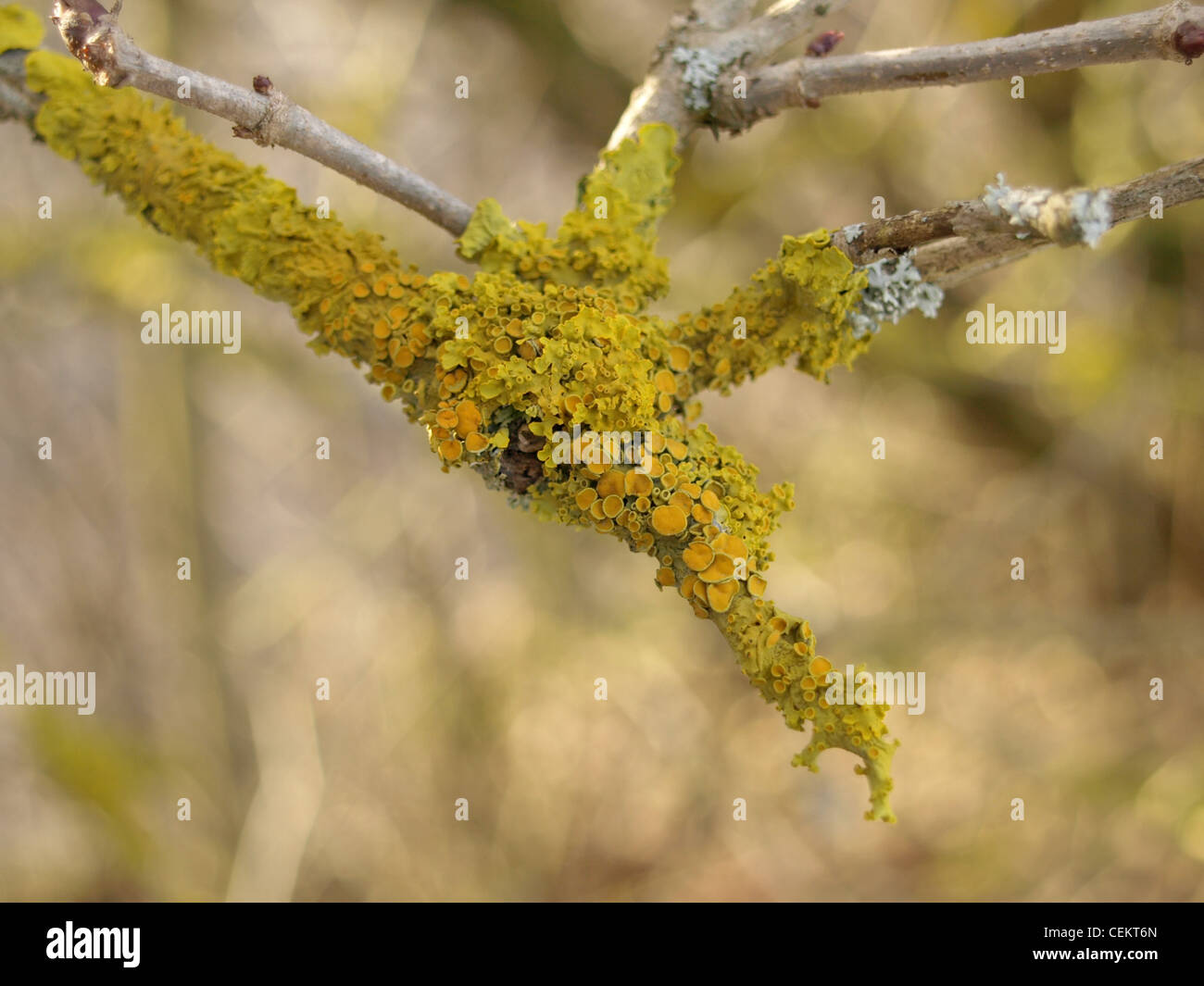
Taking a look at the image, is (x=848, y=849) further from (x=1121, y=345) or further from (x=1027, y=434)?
(x=1121, y=345)

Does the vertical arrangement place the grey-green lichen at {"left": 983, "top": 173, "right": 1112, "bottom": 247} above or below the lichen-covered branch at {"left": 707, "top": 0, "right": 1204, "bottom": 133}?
below

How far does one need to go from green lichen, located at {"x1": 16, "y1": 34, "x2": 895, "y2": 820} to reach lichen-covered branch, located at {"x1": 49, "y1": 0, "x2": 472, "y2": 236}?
58mm

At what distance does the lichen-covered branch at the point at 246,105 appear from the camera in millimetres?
610

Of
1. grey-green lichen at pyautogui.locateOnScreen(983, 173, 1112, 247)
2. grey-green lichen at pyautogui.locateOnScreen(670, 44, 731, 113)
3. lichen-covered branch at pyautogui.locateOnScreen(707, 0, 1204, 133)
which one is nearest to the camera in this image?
grey-green lichen at pyautogui.locateOnScreen(983, 173, 1112, 247)

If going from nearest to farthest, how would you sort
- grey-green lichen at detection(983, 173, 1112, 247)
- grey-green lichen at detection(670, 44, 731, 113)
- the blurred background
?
grey-green lichen at detection(983, 173, 1112, 247) → grey-green lichen at detection(670, 44, 731, 113) → the blurred background

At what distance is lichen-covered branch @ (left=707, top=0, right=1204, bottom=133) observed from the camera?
2.25 feet

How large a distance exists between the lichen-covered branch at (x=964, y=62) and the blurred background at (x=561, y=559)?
3.54 ft

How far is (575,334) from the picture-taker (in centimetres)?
73

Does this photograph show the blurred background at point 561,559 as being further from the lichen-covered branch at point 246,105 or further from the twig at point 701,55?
the lichen-covered branch at point 246,105

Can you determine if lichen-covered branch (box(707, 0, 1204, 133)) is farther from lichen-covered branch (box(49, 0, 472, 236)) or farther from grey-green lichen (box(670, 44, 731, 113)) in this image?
lichen-covered branch (box(49, 0, 472, 236))

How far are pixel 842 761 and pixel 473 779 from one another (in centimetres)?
107

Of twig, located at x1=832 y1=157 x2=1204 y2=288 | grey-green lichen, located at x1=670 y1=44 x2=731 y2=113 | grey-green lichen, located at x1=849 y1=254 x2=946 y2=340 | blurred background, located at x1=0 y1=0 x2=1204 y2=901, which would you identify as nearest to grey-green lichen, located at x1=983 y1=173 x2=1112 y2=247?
twig, located at x1=832 y1=157 x2=1204 y2=288

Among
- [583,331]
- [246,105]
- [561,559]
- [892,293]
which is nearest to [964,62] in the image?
[892,293]

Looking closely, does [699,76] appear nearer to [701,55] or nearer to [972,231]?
[701,55]
